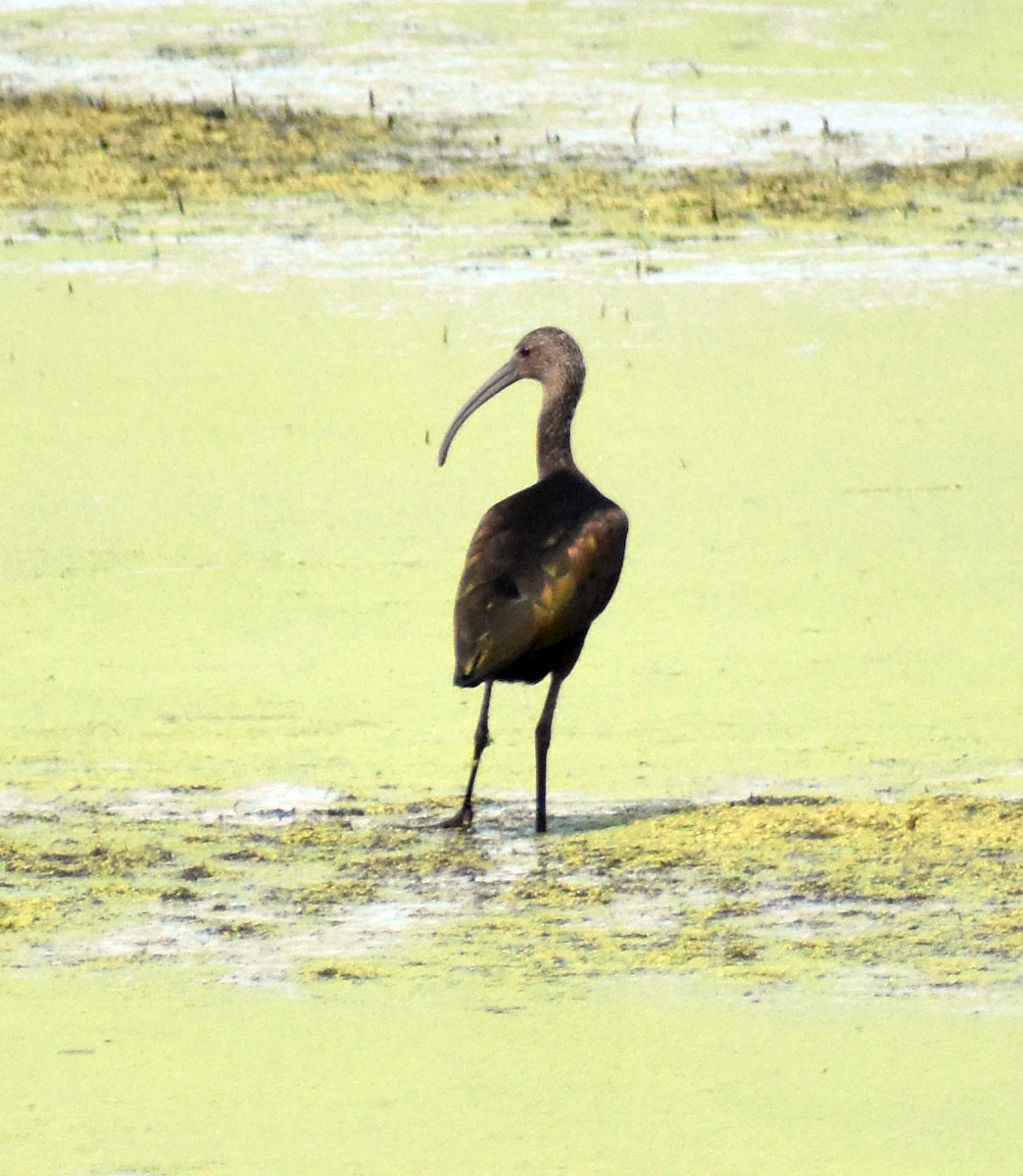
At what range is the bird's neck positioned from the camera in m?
4.96

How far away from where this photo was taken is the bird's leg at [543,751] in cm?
430

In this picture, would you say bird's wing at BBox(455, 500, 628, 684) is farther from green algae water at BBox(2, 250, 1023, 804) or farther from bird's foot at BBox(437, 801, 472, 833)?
green algae water at BBox(2, 250, 1023, 804)

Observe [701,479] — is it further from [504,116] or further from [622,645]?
[504,116]

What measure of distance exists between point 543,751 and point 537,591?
265mm

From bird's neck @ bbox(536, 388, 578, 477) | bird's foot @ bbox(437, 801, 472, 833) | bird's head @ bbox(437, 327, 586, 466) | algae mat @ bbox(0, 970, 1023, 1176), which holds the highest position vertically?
bird's head @ bbox(437, 327, 586, 466)

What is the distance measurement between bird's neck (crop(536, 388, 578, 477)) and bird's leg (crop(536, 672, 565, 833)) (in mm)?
602

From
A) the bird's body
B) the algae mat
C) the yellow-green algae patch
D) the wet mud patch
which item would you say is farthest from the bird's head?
the yellow-green algae patch

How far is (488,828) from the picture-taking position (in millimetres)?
4352

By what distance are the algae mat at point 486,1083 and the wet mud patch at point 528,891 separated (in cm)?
13

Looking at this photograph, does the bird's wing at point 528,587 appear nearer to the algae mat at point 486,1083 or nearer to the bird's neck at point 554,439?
the bird's neck at point 554,439

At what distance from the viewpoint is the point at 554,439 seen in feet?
16.3

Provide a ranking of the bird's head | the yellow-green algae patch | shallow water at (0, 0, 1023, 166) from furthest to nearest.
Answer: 1. shallow water at (0, 0, 1023, 166)
2. the yellow-green algae patch
3. the bird's head

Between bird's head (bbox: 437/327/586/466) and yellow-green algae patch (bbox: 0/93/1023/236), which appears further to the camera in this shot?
yellow-green algae patch (bbox: 0/93/1023/236)

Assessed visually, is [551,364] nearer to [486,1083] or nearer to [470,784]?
[470,784]
